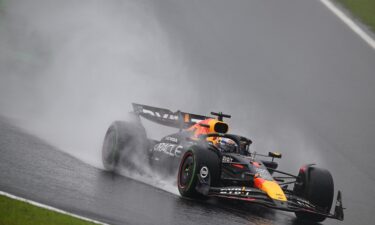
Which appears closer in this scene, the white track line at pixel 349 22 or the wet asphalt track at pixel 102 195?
the wet asphalt track at pixel 102 195

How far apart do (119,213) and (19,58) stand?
12.0 meters

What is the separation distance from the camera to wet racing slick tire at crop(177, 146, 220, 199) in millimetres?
11703

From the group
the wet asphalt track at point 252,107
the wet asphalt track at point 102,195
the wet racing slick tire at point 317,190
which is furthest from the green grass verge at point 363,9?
the wet racing slick tire at point 317,190

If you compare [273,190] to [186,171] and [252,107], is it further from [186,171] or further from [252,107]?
[252,107]

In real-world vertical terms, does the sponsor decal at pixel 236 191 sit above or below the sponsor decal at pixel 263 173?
below

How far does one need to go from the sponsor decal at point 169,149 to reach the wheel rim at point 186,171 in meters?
0.67

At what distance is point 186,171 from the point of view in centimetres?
1228

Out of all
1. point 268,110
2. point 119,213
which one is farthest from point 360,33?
point 119,213

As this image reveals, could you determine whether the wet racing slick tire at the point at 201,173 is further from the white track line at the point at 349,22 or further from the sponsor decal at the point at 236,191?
the white track line at the point at 349,22

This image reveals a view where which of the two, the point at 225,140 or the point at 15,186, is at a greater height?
the point at 225,140

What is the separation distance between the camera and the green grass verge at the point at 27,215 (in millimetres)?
A: 8359

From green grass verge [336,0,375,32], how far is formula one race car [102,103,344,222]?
11374 mm

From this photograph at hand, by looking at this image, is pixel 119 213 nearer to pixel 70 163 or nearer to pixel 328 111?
pixel 70 163

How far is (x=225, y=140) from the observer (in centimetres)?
1305
